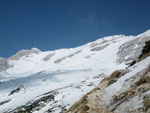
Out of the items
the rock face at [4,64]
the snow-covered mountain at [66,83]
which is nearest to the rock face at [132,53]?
the snow-covered mountain at [66,83]

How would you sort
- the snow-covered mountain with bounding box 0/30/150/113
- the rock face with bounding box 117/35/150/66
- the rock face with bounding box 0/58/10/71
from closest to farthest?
1. the snow-covered mountain with bounding box 0/30/150/113
2. the rock face with bounding box 117/35/150/66
3. the rock face with bounding box 0/58/10/71

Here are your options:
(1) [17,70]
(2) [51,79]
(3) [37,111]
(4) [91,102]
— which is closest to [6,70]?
(1) [17,70]

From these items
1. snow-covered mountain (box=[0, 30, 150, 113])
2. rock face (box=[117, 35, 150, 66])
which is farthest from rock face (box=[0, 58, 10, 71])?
rock face (box=[117, 35, 150, 66])

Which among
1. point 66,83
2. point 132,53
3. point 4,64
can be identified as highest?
point 4,64

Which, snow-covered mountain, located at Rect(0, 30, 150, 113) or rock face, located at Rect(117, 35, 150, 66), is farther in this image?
rock face, located at Rect(117, 35, 150, 66)

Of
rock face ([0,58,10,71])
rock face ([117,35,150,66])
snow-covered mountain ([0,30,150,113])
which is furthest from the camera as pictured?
rock face ([0,58,10,71])

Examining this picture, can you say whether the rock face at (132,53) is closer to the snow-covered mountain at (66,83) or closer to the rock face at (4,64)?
the snow-covered mountain at (66,83)

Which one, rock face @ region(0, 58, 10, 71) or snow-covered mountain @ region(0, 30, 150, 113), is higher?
rock face @ region(0, 58, 10, 71)

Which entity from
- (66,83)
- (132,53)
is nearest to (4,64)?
(66,83)

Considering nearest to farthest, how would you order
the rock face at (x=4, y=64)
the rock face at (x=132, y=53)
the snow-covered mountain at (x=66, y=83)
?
the snow-covered mountain at (x=66, y=83) < the rock face at (x=132, y=53) < the rock face at (x=4, y=64)

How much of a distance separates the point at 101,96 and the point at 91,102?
35.1 inches

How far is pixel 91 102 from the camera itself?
11023mm

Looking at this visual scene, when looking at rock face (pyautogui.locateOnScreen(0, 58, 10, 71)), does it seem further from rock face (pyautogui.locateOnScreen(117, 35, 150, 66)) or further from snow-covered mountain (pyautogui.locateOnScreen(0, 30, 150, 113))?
rock face (pyautogui.locateOnScreen(117, 35, 150, 66))

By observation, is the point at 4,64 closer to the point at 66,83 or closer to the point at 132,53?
the point at 66,83
